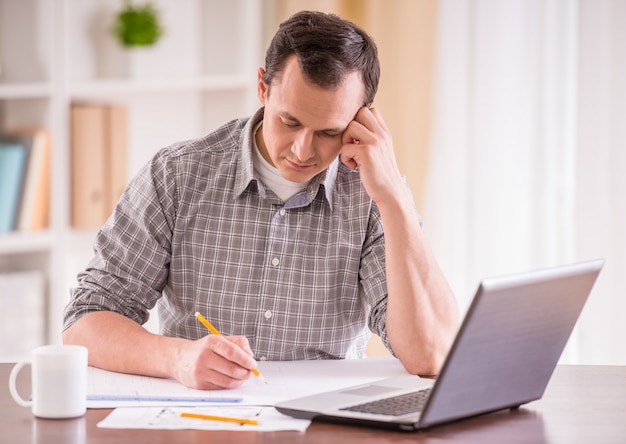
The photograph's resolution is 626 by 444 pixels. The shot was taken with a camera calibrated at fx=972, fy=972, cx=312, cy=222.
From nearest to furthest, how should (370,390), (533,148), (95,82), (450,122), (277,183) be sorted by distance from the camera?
(370,390)
(277,183)
(533,148)
(450,122)
(95,82)

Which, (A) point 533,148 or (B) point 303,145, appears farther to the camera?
(A) point 533,148

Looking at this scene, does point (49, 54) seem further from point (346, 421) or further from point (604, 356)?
point (346, 421)

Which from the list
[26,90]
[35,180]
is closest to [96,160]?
[35,180]

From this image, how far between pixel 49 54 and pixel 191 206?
145cm

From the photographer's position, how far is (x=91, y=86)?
325 cm

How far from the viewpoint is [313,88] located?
1.77m

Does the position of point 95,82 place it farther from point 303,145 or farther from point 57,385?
point 57,385

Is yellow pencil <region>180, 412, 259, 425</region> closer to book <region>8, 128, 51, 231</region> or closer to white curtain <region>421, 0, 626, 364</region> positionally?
white curtain <region>421, 0, 626, 364</region>

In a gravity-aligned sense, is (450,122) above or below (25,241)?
above

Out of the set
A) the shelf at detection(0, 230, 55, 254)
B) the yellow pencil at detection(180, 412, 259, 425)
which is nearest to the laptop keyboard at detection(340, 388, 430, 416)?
the yellow pencil at detection(180, 412, 259, 425)

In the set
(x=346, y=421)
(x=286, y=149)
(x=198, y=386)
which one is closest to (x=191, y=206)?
(x=286, y=149)

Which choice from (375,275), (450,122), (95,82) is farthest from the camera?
(95,82)

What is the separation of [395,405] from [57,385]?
0.46 meters

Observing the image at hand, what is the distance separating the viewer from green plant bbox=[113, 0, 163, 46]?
10.8 ft
